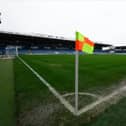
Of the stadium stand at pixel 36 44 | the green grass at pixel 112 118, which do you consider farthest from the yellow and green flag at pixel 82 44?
the stadium stand at pixel 36 44

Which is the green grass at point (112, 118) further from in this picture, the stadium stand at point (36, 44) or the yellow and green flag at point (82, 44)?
the stadium stand at point (36, 44)

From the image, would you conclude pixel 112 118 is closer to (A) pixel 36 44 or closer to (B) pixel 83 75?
(B) pixel 83 75

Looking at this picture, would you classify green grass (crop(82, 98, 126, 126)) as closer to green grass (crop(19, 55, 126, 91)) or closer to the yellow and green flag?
the yellow and green flag

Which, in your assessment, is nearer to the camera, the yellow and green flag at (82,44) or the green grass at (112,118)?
the green grass at (112,118)

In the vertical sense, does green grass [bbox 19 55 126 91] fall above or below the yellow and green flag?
below

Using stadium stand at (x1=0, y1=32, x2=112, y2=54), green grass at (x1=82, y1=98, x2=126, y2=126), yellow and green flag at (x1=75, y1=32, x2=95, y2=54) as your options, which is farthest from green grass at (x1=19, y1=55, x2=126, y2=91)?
stadium stand at (x1=0, y1=32, x2=112, y2=54)

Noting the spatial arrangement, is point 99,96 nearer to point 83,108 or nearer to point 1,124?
point 83,108

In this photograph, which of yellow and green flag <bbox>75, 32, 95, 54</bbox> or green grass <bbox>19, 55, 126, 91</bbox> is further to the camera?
green grass <bbox>19, 55, 126, 91</bbox>

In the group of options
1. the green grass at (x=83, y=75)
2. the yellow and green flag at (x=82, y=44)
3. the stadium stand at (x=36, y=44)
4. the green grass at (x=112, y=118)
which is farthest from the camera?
the stadium stand at (x=36, y=44)

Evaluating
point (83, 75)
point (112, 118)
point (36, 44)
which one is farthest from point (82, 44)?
point (36, 44)

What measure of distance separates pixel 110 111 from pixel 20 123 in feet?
6.01

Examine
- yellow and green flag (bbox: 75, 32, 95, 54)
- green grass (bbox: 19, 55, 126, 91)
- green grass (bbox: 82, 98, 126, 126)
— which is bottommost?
green grass (bbox: 19, 55, 126, 91)

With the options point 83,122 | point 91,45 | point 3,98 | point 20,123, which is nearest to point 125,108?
point 83,122

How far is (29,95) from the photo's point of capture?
5105mm
